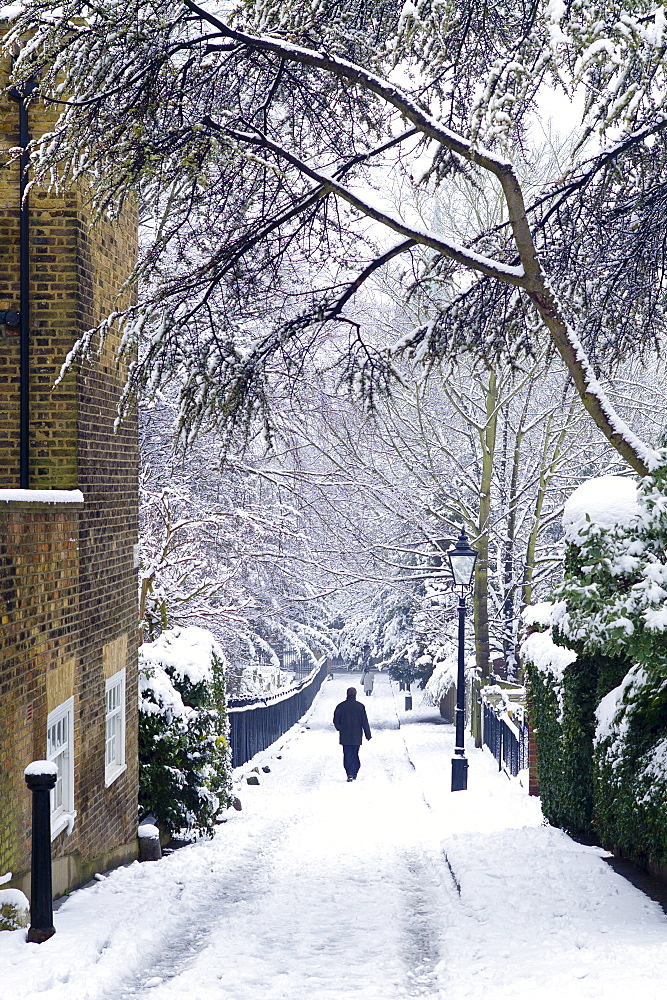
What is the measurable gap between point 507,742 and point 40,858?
13.2 meters

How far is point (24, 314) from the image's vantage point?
354 inches

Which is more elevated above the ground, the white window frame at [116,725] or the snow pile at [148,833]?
the white window frame at [116,725]

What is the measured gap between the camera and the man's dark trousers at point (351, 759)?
61.4ft

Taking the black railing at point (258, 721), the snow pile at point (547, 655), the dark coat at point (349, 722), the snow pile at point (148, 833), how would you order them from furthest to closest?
the black railing at point (258, 721), the dark coat at point (349, 722), the snow pile at point (148, 833), the snow pile at point (547, 655)

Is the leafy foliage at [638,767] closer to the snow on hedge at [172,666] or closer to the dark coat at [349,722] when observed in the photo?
the snow on hedge at [172,666]

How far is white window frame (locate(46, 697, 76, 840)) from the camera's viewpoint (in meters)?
8.00

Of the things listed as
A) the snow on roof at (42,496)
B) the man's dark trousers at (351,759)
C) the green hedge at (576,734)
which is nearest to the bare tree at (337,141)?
the snow on roof at (42,496)

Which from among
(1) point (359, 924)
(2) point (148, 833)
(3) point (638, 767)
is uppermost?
(3) point (638, 767)

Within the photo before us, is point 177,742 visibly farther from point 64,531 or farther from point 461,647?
point 461,647

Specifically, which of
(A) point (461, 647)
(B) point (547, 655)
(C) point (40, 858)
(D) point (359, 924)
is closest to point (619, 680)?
(B) point (547, 655)

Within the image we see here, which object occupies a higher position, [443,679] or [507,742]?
[443,679]

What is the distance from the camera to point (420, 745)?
84.5 feet

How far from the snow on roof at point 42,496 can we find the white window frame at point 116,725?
2276 millimetres

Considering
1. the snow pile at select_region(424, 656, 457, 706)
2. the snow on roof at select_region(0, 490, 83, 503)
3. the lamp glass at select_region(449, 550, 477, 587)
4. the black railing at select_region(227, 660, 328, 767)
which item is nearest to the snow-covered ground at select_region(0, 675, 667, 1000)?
the snow on roof at select_region(0, 490, 83, 503)
